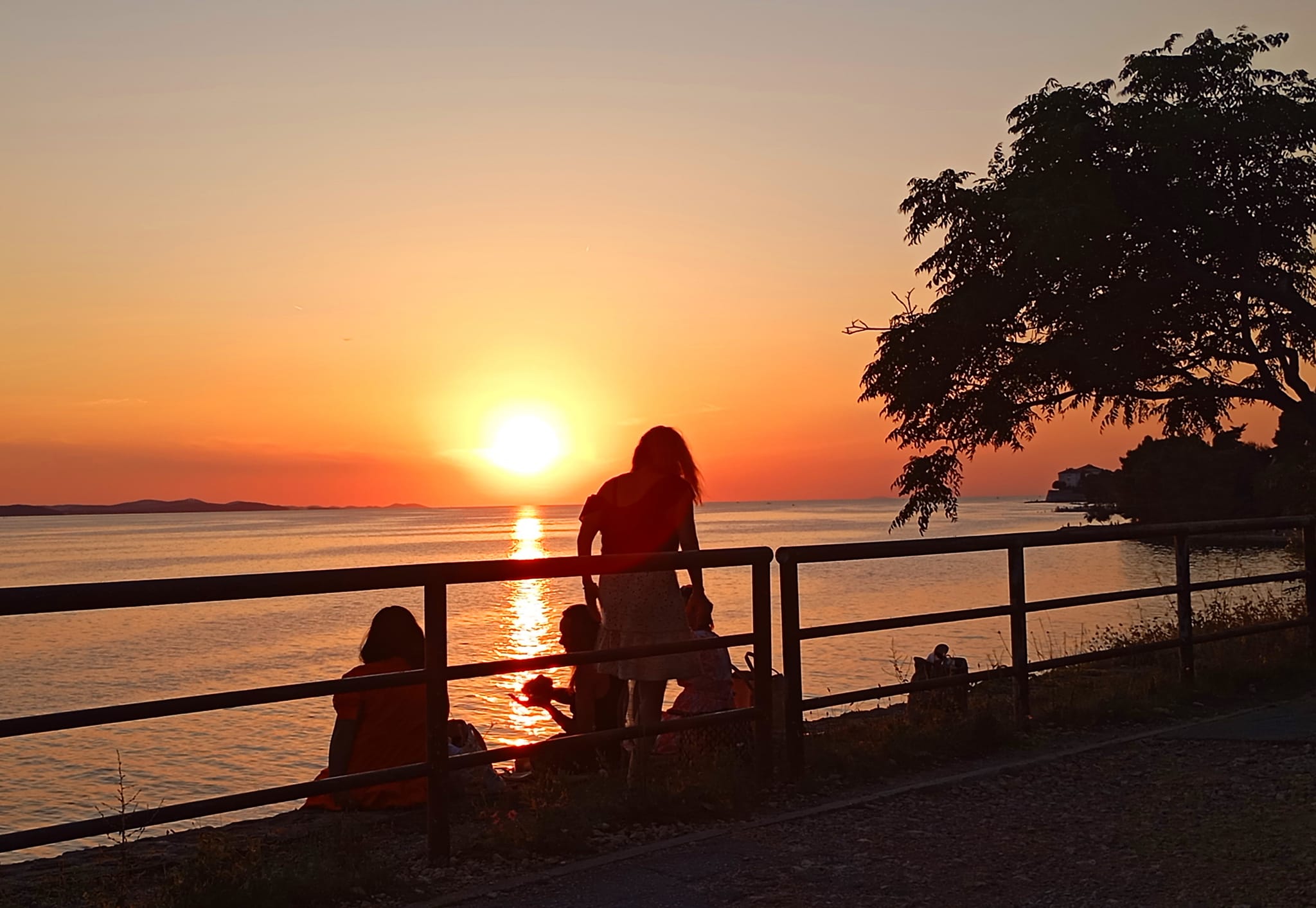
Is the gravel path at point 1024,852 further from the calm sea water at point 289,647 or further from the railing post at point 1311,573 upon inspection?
the calm sea water at point 289,647

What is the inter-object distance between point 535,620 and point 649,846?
3792cm

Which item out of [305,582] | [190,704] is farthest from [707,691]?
[190,704]

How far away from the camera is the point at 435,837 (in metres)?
5.53

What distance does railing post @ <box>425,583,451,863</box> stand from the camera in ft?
18.1

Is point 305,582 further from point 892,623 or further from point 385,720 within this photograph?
point 892,623

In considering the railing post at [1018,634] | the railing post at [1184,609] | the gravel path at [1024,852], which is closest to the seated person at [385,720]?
the gravel path at [1024,852]

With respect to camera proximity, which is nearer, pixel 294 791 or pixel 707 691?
pixel 294 791

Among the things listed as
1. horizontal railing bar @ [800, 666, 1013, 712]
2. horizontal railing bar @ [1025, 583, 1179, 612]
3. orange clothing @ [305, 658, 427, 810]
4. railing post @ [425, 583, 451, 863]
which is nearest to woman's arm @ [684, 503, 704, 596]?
horizontal railing bar @ [800, 666, 1013, 712]

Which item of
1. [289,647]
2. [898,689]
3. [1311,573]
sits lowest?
[289,647]

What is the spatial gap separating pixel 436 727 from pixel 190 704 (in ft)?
3.91

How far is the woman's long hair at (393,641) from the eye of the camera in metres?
6.69

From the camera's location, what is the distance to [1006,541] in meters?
8.58

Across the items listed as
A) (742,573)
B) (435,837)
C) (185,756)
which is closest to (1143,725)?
(435,837)

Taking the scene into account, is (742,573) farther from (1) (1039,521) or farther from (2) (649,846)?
(1) (1039,521)
